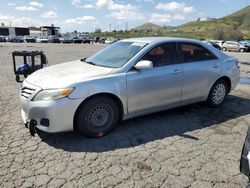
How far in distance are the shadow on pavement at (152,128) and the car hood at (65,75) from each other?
0.91 m

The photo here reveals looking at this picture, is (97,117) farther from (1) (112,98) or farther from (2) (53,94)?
(2) (53,94)

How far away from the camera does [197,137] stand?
13.9 feet

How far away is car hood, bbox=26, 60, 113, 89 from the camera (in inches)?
148

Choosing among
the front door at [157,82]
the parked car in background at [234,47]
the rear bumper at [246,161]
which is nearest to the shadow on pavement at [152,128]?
the front door at [157,82]

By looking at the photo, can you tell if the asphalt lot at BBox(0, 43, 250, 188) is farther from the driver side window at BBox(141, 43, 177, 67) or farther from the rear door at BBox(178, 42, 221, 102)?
the driver side window at BBox(141, 43, 177, 67)

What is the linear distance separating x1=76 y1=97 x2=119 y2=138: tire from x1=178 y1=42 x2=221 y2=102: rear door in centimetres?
161

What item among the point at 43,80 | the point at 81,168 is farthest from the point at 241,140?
the point at 43,80

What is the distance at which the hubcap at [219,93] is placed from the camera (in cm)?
567

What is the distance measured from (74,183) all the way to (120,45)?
2981 mm

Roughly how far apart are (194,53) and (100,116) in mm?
2450

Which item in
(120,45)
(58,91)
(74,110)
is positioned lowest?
(74,110)

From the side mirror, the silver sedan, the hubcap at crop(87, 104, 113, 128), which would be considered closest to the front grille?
the silver sedan

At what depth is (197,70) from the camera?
5086mm

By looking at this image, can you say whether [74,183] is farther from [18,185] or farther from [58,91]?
[58,91]
